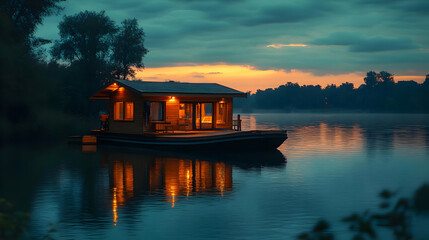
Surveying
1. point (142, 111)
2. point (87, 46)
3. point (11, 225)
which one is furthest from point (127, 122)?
point (87, 46)

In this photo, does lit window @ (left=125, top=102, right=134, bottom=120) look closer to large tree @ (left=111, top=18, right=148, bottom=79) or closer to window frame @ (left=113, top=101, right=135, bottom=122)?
window frame @ (left=113, top=101, right=135, bottom=122)

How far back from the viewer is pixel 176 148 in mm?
30359

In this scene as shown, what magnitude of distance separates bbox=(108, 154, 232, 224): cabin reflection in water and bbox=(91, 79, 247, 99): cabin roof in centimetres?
684

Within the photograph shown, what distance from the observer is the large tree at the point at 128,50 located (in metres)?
75.9

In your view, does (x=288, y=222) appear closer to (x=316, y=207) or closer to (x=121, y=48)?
(x=316, y=207)

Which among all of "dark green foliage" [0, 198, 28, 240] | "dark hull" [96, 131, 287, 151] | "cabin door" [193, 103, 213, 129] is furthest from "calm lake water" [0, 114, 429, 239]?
"cabin door" [193, 103, 213, 129]

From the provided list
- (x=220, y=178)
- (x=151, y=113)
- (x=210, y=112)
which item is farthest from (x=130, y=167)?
(x=210, y=112)

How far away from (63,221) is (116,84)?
24.2 metres

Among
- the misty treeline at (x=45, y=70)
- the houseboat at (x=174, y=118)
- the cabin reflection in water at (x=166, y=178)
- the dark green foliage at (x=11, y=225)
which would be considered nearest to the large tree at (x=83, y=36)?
the misty treeline at (x=45, y=70)

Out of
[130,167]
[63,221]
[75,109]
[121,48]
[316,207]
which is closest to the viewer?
[63,221]

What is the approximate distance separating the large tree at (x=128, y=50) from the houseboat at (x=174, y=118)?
39.2 meters

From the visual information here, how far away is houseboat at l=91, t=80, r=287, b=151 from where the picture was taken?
97.6 ft

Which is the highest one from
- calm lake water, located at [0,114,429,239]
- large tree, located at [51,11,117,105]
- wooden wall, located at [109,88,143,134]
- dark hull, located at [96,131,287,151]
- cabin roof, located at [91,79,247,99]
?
large tree, located at [51,11,117,105]

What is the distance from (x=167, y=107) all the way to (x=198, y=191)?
1865 cm
